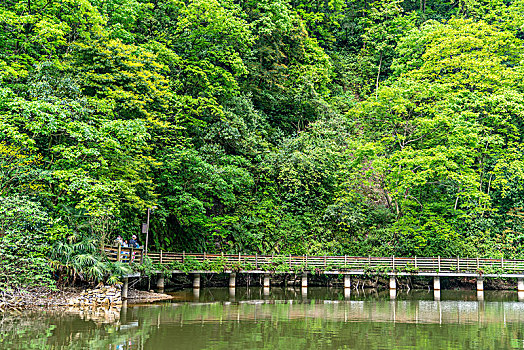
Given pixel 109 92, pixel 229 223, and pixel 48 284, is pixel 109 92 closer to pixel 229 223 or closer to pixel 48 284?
pixel 48 284

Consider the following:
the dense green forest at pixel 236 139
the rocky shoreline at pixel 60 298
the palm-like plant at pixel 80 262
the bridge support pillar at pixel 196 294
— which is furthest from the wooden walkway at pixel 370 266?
the palm-like plant at pixel 80 262

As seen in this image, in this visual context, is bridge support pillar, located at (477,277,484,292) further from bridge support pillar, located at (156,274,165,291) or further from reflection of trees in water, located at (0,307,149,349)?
reflection of trees in water, located at (0,307,149,349)

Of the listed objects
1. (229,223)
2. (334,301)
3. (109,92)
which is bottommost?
(334,301)

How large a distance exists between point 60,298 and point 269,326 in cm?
746

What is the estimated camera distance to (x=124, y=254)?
19.1 meters

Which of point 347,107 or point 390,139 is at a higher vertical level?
point 347,107

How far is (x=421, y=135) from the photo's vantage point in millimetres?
29172

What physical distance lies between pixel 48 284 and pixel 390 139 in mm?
20268

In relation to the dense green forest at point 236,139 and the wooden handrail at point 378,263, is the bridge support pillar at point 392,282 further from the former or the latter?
the dense green forest at point 236,139

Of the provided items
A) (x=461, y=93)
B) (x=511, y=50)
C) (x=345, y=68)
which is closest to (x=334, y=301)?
(x=461, y=93)

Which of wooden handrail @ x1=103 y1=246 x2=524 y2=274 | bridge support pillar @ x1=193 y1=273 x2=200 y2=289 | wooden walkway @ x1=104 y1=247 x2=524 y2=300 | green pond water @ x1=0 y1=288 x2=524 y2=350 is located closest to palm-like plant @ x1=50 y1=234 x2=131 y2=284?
green pond water @ x1=0 y1=288 x2=524 y2=350

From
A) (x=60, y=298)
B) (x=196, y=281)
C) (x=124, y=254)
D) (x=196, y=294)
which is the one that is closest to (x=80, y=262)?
(x=60, y=298)

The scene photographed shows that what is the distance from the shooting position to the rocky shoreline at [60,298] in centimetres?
1515

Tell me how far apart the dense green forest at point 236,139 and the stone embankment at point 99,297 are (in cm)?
61
